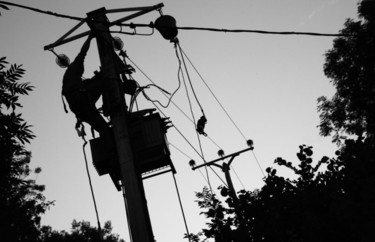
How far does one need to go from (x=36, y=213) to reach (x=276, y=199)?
25086 mm

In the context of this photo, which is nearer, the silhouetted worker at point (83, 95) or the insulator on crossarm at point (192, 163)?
the silhouetted worker at point (83, 95)

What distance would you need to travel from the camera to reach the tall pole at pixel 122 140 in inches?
157

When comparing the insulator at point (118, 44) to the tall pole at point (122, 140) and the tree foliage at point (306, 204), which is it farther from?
the tree foliage at point (306, 204)

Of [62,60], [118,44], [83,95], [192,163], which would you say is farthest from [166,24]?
[192,163]

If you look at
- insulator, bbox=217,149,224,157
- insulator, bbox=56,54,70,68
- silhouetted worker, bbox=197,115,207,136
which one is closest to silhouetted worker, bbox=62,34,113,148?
insulator, bbox=56,54,70,68

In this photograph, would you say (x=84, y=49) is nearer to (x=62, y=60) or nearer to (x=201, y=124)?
(x=62, y=60)

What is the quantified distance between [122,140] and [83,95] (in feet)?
Answer: 3.44

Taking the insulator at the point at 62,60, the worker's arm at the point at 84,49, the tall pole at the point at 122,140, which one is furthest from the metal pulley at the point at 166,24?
the insulator at the point at 62,60

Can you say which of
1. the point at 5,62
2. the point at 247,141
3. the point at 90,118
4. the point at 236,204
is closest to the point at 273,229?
the point at 236,204

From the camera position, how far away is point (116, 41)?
823 centimetres

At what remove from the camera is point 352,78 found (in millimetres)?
18453

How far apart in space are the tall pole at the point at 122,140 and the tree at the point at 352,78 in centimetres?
1582

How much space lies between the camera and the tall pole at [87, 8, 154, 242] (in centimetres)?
400

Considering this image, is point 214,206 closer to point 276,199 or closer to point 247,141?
point 276,199
